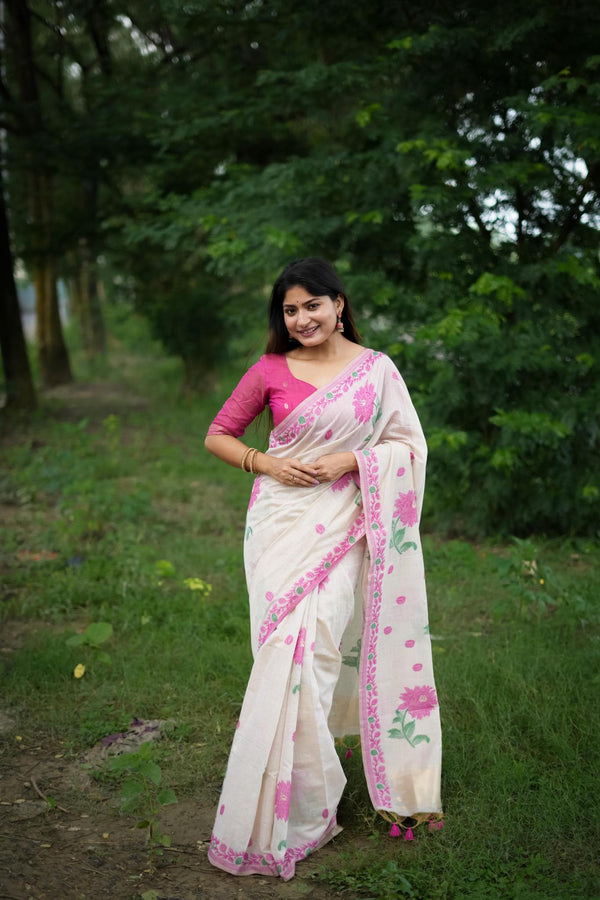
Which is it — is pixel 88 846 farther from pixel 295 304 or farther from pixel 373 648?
pixel 295 304

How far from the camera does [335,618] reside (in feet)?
9.55

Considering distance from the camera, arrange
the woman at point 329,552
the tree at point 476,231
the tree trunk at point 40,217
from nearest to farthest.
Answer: the woman at point 329,552
the tree at point 476,231
the tree trunk at point 40,217

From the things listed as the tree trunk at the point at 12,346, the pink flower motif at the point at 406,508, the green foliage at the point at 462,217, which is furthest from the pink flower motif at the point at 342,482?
the tree trunk at the point at 12,346

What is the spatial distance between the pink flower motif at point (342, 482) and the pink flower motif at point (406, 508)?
7.2 inches

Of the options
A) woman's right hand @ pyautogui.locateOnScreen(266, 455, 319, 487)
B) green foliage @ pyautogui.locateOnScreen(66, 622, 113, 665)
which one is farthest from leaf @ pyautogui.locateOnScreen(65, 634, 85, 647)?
woman's right hand @ pyautogui.locateOnScreen(266, 455, 319, 487)

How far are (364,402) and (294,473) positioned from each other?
0.35 metres

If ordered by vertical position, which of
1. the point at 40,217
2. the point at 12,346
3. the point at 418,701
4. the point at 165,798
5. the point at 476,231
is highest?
the point at 40,217

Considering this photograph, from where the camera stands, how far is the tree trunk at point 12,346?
11.5 meters

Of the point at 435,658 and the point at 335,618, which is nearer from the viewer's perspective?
the point at 335,618

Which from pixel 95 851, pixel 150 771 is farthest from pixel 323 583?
pixel 95 851

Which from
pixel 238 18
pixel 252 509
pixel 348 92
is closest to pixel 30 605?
pixel 252 509

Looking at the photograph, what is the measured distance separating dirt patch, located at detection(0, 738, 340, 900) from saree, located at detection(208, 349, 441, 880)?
0.30ft

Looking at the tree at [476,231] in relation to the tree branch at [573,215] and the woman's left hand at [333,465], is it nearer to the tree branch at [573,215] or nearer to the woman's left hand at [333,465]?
the tree branch at [573,215]

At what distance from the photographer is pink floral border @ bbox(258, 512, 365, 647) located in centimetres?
288
